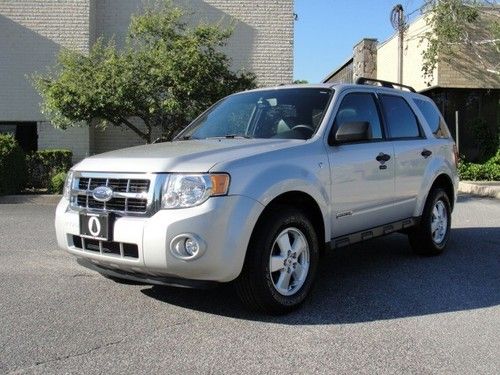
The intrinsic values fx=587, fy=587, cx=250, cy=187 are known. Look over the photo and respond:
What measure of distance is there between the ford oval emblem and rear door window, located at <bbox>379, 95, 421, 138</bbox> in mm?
3141

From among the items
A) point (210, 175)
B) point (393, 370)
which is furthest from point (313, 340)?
point (210, 175)

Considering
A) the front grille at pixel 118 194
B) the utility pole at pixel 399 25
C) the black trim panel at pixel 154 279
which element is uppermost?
the utility pole at pixel 399 25

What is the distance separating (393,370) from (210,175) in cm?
180

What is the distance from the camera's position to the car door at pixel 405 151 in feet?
20.4

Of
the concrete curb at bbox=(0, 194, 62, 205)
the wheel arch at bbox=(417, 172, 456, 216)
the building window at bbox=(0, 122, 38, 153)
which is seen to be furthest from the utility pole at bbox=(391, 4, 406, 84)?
the wheel arch at bbox=(417, 172, 456, 216)

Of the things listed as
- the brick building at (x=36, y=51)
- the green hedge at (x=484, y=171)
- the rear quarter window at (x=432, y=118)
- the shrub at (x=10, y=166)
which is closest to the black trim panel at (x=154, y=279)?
the rear quarter window at (x=432, y=118)

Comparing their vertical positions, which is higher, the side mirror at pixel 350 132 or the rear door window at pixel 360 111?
the rear door window at pixel 360 111

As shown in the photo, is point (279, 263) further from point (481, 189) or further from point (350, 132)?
point (481, 189)

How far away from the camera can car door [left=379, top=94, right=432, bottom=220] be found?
20.4ft

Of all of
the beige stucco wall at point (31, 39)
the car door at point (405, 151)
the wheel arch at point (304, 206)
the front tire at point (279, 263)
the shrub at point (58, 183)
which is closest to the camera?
the front tire at point (279, 263)

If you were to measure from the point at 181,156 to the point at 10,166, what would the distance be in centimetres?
935

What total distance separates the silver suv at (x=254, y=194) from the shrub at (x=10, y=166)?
7711mm

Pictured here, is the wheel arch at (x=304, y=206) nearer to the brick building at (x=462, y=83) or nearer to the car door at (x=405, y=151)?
the car door at (x=405, y=151)

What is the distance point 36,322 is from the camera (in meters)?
4.51
